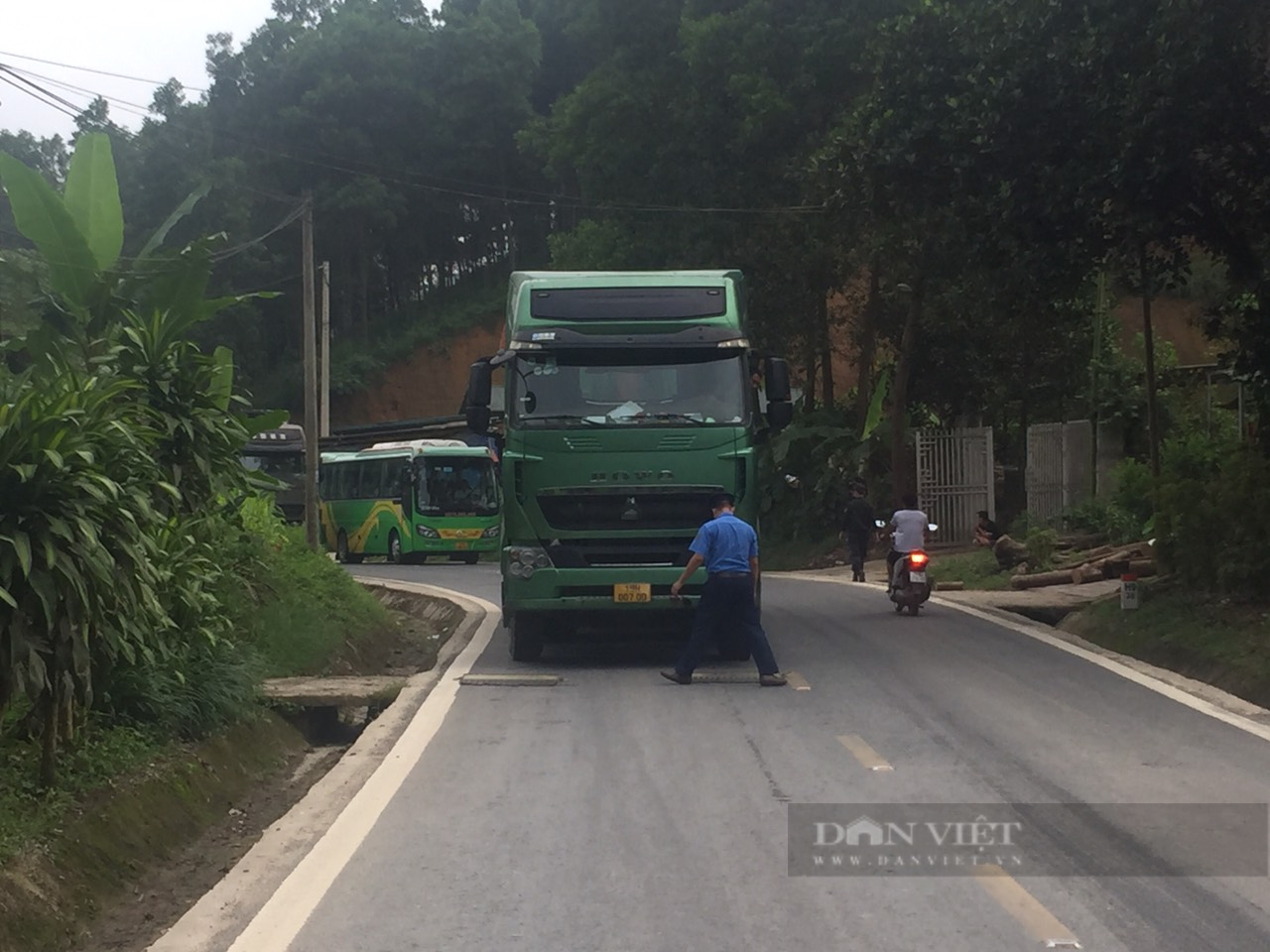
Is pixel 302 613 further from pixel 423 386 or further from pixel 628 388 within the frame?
pixel 423 386

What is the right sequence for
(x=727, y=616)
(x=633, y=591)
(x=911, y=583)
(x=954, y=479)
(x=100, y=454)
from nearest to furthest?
1. (x=100, y=454)
2. (x=727, y=616)
3. (x=633, y=591)
4. (x=911, y=583)
5. (x=954, y=479)

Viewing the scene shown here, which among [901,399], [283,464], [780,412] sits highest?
[901,399]

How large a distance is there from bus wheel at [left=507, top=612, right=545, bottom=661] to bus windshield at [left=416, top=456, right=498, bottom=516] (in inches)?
992

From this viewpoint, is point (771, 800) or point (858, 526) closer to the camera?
point (771, 800)

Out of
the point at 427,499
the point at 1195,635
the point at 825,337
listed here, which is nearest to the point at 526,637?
the point at 1195,635

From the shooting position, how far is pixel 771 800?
9109mm

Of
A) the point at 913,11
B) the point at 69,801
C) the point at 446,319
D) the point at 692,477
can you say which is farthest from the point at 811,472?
the point at 446,319

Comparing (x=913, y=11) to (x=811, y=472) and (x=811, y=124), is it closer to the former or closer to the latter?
(x=811, y=124)

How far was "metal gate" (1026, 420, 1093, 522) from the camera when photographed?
107ft

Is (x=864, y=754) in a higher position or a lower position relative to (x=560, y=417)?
lower

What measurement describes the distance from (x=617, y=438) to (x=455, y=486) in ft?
88.4

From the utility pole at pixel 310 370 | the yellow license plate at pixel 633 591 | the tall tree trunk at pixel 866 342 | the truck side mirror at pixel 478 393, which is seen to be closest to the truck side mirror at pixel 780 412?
the yellow license plate at pixel 633 591

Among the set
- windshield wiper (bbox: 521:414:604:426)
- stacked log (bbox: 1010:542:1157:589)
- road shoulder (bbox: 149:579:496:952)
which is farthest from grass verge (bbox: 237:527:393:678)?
stacked log (bbox: 1010:542:1157:589)

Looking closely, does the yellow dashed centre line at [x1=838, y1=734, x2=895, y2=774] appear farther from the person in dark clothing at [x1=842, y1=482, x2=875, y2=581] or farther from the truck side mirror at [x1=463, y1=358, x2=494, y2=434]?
the person in dark clothing at [x1=842, y1=482, x2=875, y2=581]
